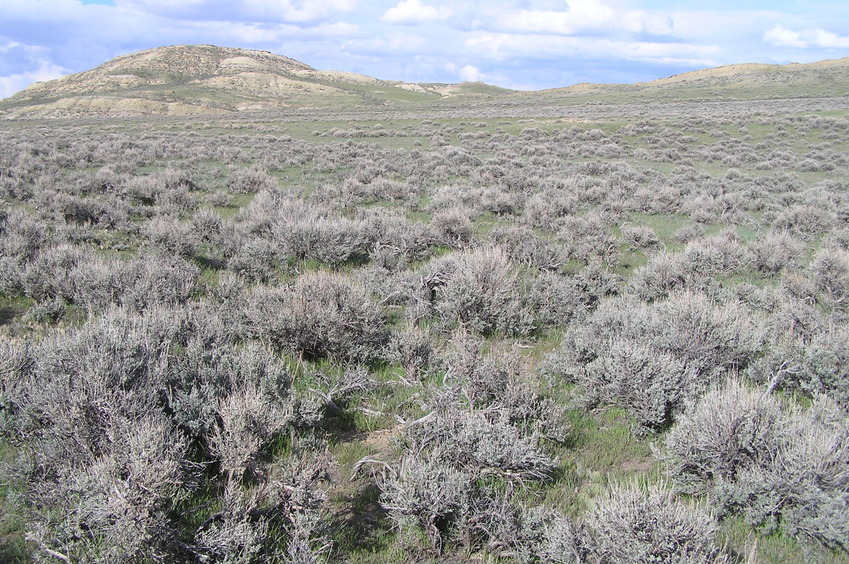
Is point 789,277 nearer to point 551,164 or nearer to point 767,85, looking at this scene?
point 551,164

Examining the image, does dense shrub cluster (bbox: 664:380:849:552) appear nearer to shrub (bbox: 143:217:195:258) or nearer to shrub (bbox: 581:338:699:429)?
shrub (bbox: 581:338:699:429)

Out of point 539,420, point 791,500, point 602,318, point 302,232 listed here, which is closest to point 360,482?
point 539,420

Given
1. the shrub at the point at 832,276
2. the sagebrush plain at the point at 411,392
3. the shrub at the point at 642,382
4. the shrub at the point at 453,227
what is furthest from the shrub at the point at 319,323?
the shrub at the point at 832,276

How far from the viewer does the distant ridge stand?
235ft

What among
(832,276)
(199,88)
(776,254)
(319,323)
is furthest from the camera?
(199,88)

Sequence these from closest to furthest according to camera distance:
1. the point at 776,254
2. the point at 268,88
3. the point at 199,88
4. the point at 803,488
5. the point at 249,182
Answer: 1. the point at 803,488
2. the point at 776,254
3. the point at 249,182
4. the point at 199,88
5. the point at 268,88

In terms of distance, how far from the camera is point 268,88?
106 m

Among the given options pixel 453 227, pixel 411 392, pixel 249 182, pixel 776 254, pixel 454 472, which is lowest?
pixel 411 392

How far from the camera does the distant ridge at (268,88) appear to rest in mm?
71500

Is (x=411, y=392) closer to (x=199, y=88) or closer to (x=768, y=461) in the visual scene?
(x=768, y=461)

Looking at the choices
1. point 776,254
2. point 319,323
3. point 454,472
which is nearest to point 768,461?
point 454,472

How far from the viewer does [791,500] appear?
3736mm

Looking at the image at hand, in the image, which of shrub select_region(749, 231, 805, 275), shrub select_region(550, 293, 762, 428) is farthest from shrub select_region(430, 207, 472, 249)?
shrub select_region(749, 231, 805, 275)

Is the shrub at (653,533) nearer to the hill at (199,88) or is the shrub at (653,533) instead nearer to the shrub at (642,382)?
the shrub at (642,382)
